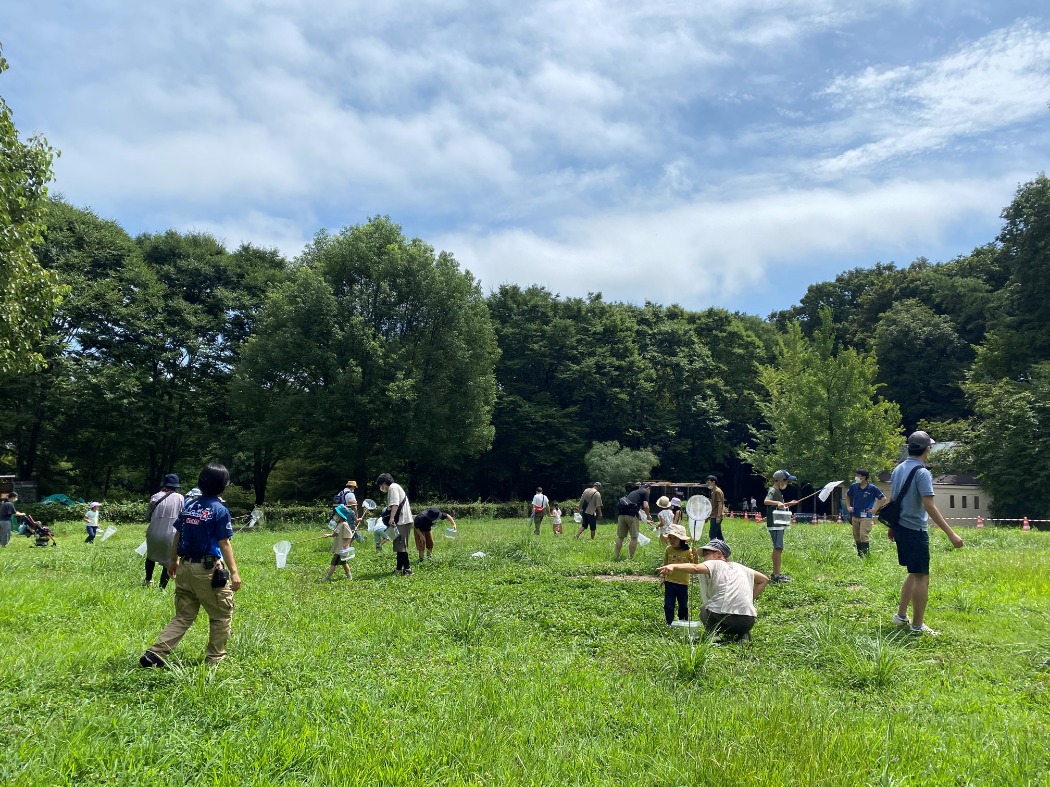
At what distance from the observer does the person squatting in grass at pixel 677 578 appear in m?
7.33

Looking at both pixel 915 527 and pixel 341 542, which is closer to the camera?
pixel 915 527

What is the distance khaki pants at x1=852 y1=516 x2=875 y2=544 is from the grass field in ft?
10.8

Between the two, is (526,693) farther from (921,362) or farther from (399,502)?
(921,362)

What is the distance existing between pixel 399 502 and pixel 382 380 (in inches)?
993

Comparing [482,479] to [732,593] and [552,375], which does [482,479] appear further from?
[732,593]

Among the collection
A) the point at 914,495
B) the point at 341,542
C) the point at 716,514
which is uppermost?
the point at 914,495

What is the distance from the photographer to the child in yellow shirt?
7.33 m

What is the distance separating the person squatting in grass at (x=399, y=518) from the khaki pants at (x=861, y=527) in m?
8.22

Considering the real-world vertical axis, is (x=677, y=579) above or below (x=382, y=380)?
below

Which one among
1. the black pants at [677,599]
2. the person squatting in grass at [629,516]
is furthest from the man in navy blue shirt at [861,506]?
the black pants at [677,599]

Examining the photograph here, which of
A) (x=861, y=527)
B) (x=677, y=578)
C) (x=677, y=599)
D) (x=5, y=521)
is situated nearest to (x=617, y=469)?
(x=861, y=527)

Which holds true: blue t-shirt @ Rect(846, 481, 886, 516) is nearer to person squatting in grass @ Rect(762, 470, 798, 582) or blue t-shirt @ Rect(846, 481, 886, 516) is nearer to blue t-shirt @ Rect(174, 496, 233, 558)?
person squatting in grass @ Rect(762, 470, 798, 582)

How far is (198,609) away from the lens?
19.2 ft

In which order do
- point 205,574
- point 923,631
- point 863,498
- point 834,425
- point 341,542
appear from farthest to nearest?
1. point 834,425
2. point 863,498
3. point 341,542
4. point 923,631
5. point 205,574
